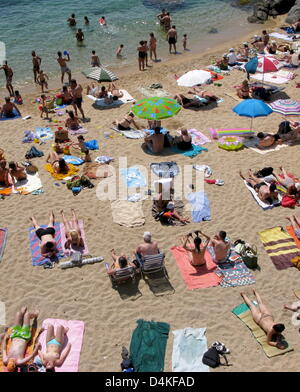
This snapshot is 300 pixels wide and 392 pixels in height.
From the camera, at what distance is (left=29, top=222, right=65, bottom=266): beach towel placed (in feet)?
30.0

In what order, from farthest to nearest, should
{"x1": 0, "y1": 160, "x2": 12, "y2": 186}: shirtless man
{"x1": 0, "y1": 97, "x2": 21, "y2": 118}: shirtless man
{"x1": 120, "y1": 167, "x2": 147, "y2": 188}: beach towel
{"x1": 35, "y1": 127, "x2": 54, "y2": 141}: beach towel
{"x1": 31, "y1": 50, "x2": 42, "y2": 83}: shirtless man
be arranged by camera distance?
{"x1": 31, "y1": 50, "x2": 42, "y2": 83}: shirtless man < {"x1": 0, "y1": 97, "x2": 21, "y2": 118}: shirtless man < {"x1": 35, "y1": 127, "x2": 54, "y2": 141}: beach towel < {"x1": 120, "y1": 167, "x2": 147, "y2": 188}: beach towel < {"x1": 0, "y1": 160, "x2": 12, "y2": 186}: shirtless man

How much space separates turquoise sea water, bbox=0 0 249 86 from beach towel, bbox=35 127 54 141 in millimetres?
6415

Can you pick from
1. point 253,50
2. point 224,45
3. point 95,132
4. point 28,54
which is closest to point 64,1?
point 28,54

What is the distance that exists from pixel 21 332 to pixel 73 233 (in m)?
2.42

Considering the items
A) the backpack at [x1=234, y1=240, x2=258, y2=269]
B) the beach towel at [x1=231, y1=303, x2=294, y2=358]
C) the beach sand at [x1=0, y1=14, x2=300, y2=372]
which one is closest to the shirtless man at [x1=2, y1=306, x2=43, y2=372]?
the beach sand at [x1=0, y1=14, x2=300, y2=372]

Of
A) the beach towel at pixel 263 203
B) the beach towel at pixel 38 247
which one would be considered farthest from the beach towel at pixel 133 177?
the beach towel at pixel 263 203

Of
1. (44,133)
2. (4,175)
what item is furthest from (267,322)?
(44,133)

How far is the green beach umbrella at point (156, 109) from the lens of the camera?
40.3 ft

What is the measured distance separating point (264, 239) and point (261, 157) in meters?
3.59

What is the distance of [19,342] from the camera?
738 cm

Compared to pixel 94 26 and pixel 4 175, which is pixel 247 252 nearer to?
pixel 4 175

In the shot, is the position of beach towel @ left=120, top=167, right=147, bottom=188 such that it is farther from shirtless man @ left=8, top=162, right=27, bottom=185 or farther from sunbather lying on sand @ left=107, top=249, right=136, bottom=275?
sunbather lying on sand @ left=107, top=249, right=136, bottom=275

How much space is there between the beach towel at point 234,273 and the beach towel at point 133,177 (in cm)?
347

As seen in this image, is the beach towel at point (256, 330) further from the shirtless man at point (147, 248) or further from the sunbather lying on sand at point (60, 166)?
the sunbather lying on sand at point (60, 166)
